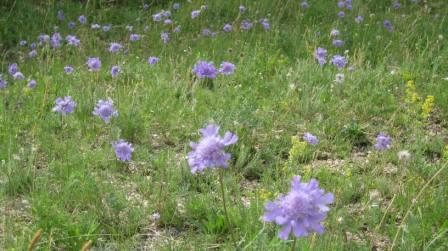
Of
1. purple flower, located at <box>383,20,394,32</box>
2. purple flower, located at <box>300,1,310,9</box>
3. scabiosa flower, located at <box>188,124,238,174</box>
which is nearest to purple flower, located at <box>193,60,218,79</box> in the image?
scabiosa flower, located at <box>188,124,238,174</box>

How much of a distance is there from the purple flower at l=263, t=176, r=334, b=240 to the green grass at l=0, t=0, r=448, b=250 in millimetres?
430

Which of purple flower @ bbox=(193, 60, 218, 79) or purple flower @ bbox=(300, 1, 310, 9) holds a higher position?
purple flower @ bbox=(300, 1, 310, 9)

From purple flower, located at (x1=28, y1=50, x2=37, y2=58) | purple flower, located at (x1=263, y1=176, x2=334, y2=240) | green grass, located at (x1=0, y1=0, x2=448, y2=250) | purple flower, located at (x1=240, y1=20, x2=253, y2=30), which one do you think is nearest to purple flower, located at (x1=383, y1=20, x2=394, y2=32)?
green grass, located at (x1=0, y1=0, x2=448, y2=250)

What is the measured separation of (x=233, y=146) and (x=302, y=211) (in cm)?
182

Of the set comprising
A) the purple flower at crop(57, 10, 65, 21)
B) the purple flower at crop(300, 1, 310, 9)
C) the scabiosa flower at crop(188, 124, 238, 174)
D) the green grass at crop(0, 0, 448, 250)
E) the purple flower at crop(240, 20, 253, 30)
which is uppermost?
the purple flower at crop(300, 1, 310, 9)

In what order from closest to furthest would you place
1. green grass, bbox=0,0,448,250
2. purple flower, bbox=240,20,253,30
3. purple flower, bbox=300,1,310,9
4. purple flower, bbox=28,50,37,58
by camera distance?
green grass, bbox=0,0,448,250 < purple flower, bbox=28,50,37,58 < purple flower, bbox=240,20,253,30 < purple flower, bbox=300,1,310,9

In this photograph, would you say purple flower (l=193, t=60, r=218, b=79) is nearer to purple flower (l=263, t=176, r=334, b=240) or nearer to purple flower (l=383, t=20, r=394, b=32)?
purple flower (l=263, t=176, r=334, b=240)

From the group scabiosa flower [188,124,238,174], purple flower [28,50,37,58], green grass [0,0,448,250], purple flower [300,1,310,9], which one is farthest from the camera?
purple flower [300,1,310,9]

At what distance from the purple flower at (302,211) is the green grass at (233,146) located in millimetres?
430

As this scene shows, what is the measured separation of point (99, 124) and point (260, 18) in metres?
3.10

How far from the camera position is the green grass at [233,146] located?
255cm

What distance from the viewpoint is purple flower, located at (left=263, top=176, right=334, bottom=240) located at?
1.54 metres

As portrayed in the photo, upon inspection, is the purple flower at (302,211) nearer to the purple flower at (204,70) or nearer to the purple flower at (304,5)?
the purple flower at (204,70)

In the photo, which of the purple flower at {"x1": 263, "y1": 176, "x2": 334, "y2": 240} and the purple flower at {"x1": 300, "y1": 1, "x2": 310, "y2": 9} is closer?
the purple flower at {"x1": 263, "y1": 176, "x2": 334, "y2": 240}
